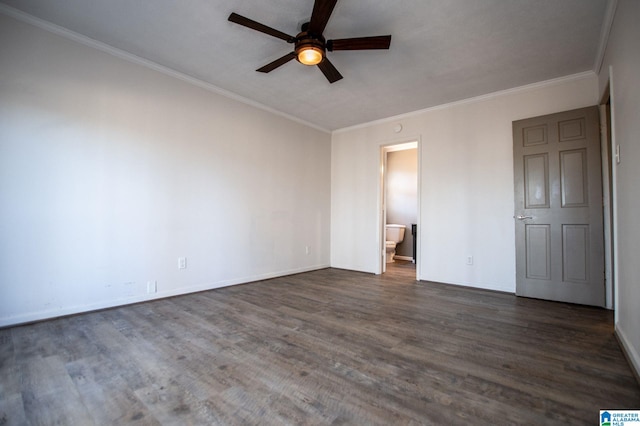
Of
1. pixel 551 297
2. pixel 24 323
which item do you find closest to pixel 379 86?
pixel 551 297

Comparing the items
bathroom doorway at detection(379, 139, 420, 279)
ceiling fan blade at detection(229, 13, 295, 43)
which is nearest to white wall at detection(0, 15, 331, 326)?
ceiling fan blade at detection(229, 13, 295, 43)

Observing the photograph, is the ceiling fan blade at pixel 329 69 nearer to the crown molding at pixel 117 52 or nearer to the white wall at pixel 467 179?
the crown molding at pixel 117 52

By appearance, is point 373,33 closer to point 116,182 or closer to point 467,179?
point 467,179

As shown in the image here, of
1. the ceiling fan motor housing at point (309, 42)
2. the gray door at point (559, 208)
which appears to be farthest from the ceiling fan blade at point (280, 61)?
the gray door at point (559, 208)

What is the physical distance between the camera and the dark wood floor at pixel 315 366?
1333mm

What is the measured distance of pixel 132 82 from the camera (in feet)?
9.74

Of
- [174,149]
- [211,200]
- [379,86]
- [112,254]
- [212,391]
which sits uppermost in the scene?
[379,86]

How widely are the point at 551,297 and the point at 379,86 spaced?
3146 mm

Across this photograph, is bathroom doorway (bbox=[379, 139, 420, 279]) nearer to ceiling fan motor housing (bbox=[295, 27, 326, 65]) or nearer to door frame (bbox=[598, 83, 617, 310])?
door frame (bbox=[598, 83, 617, 310])

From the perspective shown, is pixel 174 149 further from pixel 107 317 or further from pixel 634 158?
pixel 634 158

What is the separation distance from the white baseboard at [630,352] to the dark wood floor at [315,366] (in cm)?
5

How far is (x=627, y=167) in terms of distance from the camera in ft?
6.22

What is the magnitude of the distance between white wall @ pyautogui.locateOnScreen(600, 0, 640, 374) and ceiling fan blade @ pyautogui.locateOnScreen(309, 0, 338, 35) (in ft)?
5.96

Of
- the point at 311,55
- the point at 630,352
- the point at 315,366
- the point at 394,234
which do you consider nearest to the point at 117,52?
the point at 311,55
